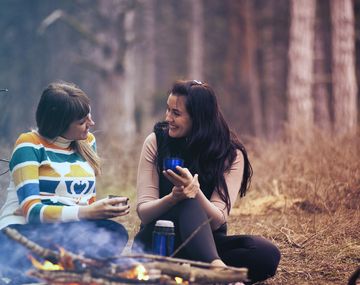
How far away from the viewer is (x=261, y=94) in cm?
2648

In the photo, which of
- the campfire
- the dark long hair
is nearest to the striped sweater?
the campfire

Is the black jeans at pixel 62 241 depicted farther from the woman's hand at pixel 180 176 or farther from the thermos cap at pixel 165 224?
the woman's hand at pixel 180 176

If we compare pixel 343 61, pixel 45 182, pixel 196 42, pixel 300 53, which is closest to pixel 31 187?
pixel 45 182

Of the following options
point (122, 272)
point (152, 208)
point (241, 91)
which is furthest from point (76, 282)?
point (241, 91)

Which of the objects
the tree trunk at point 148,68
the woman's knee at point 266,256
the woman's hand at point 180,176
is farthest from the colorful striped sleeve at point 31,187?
the tree trunk at point 148,68

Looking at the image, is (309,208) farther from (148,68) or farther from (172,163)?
(148,68)

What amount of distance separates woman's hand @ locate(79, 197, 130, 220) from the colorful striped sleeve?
8 centimetres

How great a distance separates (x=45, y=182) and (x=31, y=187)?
0.17m

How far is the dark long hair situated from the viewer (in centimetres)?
438

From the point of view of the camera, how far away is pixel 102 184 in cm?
873

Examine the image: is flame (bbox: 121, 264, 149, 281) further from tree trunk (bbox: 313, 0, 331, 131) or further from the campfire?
tree trunk (bbox: 313, 0, 331, 131)

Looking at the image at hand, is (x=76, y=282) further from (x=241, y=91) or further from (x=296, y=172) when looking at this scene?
(x=241, y=91)

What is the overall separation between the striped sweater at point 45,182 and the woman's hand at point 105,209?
80 millimetres

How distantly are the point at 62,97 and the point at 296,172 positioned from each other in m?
4.28
